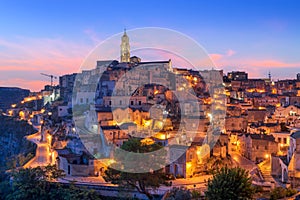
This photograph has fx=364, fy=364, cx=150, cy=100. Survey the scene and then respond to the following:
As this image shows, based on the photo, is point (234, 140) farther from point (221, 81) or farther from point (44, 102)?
point (44, 102)

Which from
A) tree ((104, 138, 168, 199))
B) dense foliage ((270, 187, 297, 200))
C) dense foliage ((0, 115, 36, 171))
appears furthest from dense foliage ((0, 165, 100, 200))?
dense foliage ((0, 115, 36, 171))

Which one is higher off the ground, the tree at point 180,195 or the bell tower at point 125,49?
the bell tower at point 125,49

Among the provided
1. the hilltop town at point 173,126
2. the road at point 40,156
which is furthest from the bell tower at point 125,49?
the road at point 40,156

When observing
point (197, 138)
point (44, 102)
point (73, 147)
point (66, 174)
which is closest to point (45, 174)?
point (66, 174)

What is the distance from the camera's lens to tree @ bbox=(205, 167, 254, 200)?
14.2m

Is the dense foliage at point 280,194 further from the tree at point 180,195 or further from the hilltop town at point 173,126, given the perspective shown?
the tree at point 180,195

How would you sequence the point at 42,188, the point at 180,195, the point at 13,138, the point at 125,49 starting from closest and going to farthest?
the point at 180,195
the point at 42,188
the point at 13,138
the point at 125,49

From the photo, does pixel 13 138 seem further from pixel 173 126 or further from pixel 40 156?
pixel 173 126

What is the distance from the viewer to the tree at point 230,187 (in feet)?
46.5

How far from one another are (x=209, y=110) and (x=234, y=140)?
26.2ft

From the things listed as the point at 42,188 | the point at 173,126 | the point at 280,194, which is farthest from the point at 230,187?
the point at 173,126

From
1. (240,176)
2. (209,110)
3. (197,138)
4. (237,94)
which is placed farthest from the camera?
(237,94)

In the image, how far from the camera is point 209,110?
3625 cm

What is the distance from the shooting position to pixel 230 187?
1427 centimetres
